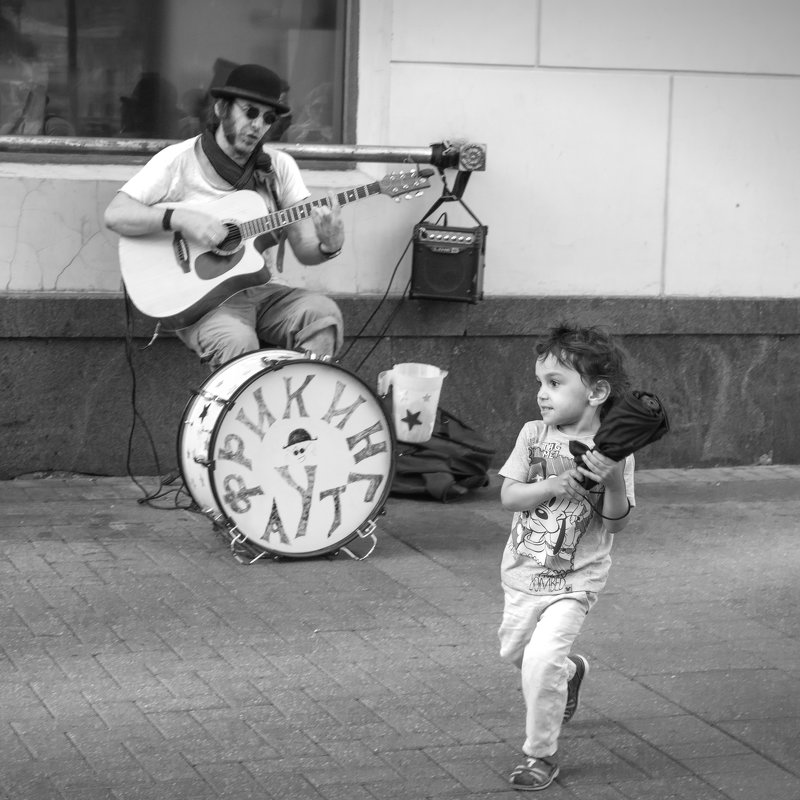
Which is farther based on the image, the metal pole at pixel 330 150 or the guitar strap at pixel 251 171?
the metal pole at pixel 330 150

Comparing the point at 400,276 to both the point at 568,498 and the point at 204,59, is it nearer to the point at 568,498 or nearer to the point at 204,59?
the point at 204,59

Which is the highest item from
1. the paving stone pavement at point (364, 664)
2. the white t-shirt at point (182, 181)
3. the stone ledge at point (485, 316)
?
the white t-shirt at point (182, 181)

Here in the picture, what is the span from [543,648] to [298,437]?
2.23 metres

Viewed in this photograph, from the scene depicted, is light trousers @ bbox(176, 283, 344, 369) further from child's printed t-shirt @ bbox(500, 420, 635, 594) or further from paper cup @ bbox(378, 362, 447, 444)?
child's printed t-shirt @ bbox(500, 420, 635, 594)

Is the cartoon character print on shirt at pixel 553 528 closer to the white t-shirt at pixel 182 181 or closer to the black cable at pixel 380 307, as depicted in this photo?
the white t-shirt at pixel 182 181

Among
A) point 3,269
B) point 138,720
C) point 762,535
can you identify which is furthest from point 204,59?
point 138,720

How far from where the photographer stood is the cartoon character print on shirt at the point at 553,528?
3.89m

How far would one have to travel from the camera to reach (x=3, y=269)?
22.9 feet

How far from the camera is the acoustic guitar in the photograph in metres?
6.13

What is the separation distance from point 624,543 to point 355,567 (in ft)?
4.09

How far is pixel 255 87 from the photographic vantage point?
622 centimetres

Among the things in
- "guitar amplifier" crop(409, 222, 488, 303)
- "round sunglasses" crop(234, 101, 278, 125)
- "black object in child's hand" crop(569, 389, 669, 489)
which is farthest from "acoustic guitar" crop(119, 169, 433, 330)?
"black object in child's hand" crop(569, 389, 669, 489)

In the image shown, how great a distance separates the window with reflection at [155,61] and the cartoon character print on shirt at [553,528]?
368 cm

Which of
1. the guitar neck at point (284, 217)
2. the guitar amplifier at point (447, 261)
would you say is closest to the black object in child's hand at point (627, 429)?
the guitar neck at point (284, 217)
